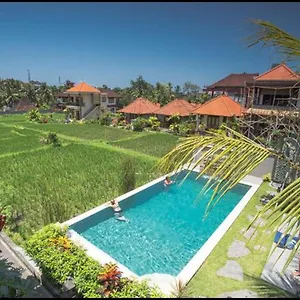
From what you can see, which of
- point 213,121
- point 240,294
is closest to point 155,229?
point 240,294

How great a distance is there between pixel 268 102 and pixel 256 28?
19.8 metres

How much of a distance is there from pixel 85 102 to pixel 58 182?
2804 centimetres

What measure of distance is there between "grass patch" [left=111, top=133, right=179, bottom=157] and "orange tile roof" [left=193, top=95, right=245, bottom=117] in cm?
397

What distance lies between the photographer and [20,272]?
5645 millimetres

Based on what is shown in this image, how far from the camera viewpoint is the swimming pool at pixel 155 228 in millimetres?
7137

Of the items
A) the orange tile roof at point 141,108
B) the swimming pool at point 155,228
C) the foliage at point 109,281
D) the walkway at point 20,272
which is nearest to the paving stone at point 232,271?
the swimming pool at point 155,228

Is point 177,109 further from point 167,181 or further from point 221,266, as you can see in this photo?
point 221,266

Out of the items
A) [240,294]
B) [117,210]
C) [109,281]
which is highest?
[109,281]

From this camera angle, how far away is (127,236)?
324 inches

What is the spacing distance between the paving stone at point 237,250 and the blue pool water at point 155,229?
50.0 inches

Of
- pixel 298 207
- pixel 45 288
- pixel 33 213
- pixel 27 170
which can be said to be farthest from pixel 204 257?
pixel 27 170

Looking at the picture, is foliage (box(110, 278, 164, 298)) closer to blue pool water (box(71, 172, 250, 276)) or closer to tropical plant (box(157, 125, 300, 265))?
blue pool water (box(71, 172, 250, 276))

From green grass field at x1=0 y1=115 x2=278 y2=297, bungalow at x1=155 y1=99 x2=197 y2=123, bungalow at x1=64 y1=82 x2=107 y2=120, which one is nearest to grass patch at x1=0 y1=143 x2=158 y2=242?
green grass field at x1=0 y1=115 x2=278 y2=297

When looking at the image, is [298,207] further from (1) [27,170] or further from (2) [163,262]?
(1) [27,170]
